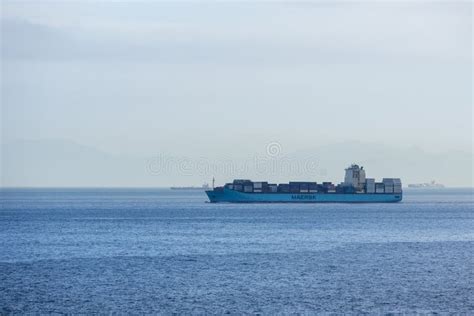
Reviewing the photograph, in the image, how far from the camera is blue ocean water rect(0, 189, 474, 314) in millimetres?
41812

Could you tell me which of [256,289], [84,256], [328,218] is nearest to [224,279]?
[256,289]

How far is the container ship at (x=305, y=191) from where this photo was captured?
164250mm

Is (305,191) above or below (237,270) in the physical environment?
→ above

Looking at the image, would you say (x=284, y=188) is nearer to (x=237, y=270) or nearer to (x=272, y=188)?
(x=272, y=188)

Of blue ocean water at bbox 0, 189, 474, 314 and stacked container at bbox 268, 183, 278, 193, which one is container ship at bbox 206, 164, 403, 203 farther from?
blue ocean water at bbox 0, 189, 474, 314

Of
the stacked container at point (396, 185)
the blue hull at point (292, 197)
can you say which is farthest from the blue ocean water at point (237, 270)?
the stacked container at point (396, 185)

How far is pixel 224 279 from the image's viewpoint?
1989 inches

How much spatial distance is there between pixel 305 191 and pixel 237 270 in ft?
360

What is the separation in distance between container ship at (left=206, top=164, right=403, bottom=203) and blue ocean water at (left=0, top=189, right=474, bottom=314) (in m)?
67.6

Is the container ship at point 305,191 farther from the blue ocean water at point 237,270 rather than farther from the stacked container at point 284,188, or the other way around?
the blue ocean water at point 237,270

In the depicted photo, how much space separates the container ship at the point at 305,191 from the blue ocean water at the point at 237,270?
222ft

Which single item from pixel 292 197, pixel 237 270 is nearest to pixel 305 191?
pixel 292 197

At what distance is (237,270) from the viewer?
55.1 meters

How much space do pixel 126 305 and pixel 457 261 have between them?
26.4 meters
